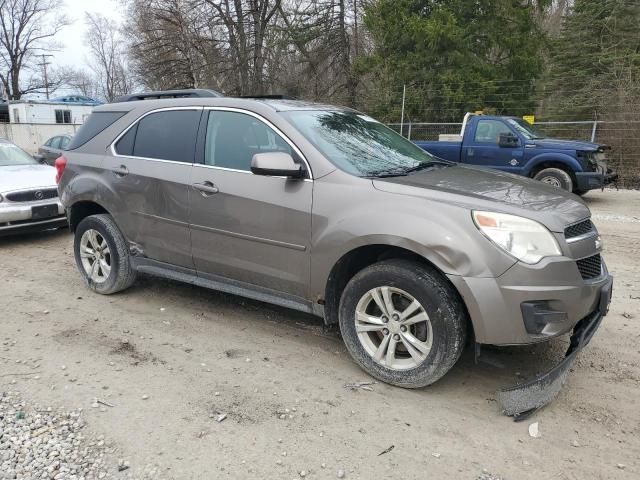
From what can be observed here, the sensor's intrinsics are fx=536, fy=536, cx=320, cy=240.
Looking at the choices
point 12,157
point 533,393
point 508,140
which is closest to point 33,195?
point 12,157

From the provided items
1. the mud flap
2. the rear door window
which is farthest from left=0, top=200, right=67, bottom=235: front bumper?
the mud flap

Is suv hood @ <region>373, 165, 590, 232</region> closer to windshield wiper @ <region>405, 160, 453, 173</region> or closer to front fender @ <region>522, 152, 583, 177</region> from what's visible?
windshield wiper @ <region>405, 160, 453, 173</region>

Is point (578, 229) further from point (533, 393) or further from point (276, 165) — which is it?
point (276, 165)

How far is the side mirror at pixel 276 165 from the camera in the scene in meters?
3.53

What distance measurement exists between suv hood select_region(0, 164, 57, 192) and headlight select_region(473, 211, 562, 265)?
21.2ft

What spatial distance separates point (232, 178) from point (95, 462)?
207 centimetres

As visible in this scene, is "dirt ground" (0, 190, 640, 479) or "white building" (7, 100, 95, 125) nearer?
"dirt ground" (0, 190, 640, 479)

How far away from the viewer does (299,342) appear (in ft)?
13.5

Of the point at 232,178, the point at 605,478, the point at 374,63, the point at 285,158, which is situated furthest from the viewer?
the point at 374,63

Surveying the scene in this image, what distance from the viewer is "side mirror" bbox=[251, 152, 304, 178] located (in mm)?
3533

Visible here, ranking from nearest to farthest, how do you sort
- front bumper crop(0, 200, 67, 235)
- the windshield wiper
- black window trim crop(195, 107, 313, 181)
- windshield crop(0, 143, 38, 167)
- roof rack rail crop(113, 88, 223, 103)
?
black window trim crop(195, 107, 313, 181) → the windshield wiper → roof rack rail crop(113, 88, 223, 103) → front bumper crop(0, 200, 67, 235) → windshield crop(0, 143, 38, 167)

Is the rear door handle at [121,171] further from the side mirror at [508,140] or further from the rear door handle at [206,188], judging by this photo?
the side mirror at [508,140]

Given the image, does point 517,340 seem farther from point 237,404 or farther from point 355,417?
point 237,404

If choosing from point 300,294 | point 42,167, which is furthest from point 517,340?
point 42,167
